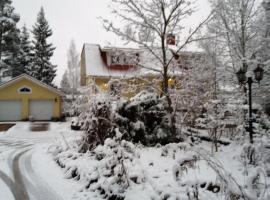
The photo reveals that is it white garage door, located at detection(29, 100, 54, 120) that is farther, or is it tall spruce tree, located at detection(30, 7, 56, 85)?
tall spruce tree, located at detection(30, 7, 56, 85)

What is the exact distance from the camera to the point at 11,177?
547 centimetres

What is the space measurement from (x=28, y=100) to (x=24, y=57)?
31.6ft

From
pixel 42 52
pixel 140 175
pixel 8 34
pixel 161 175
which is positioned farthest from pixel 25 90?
pixel 161 175

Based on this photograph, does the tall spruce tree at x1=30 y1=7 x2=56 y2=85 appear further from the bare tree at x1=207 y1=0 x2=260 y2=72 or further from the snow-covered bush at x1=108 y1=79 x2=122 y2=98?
the bare tree at x1=207 y1=0 x2=260 y2=72

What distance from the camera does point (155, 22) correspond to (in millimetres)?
8141

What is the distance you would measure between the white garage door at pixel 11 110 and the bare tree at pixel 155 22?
15.9 meters

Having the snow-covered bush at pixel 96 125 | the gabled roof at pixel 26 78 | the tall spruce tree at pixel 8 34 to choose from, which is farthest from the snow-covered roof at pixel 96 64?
the snow-covered bush at pixel 96 125

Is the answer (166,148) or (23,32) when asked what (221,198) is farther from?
(23,32)

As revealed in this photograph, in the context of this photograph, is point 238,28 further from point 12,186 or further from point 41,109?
point 41,109

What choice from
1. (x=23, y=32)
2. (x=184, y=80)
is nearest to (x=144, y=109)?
(x=184, y=80)

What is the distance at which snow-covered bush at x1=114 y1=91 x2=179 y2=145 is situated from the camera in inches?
292

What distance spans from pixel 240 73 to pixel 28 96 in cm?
1845

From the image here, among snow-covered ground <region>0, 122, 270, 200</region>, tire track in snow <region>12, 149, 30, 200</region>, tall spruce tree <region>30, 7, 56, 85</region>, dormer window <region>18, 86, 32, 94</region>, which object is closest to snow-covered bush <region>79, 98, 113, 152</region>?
snow-covered ground <region>0, 122, 270, 200</region>

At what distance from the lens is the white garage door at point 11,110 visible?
20234mm
